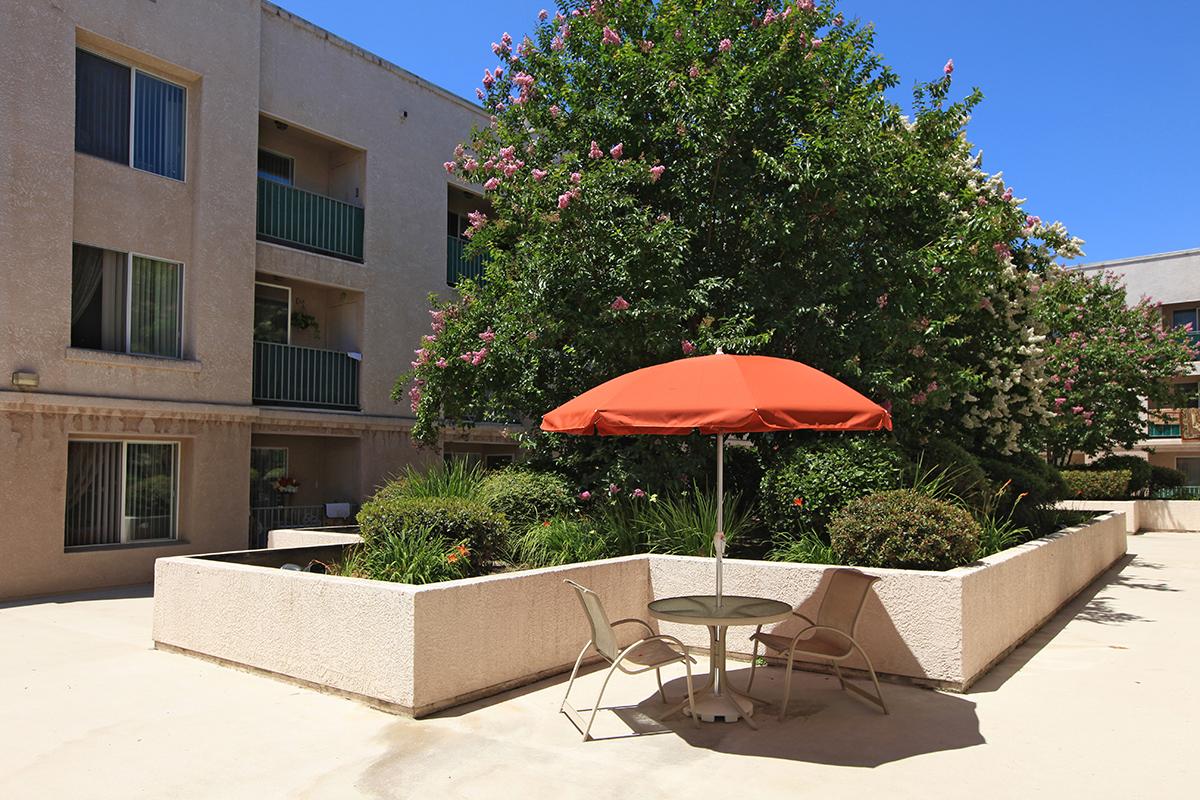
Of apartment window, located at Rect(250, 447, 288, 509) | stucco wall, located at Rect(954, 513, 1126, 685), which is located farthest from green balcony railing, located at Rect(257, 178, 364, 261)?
stucco wall, located at Rect(954, 513, 1126, 685)

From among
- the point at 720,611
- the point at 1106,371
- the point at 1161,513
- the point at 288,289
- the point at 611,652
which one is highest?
the point at 288,289

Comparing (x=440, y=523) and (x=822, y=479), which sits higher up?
(x=822, y=479)

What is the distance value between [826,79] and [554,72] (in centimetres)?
364

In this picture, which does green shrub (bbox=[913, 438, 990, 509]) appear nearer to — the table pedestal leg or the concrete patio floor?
the concrete patio floor

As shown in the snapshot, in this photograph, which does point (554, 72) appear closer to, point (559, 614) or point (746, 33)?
point (746, 33)

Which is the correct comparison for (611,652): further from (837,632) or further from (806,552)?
(806,552)

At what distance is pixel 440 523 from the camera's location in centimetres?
819

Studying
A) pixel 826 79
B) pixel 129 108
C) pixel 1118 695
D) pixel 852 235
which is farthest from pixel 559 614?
pixel 129 108

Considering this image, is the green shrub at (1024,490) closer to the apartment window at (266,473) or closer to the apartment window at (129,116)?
the apartment window at (266,473)

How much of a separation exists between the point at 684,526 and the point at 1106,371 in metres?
20.2

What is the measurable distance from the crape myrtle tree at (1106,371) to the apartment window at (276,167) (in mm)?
18274

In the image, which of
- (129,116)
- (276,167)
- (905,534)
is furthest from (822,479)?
(276,167)

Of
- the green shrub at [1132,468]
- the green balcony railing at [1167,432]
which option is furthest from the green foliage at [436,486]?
the green balcony railing at [1167,432]

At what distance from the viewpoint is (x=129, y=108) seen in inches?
556
